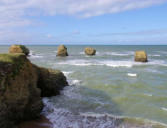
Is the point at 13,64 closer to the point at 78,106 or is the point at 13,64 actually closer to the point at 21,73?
the point at 21,73

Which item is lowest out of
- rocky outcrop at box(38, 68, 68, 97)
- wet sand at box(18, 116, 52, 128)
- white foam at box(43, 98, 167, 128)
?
white foam at box(43, 98, 167, 128)

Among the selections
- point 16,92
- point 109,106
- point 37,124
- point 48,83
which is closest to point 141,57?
point 109,106

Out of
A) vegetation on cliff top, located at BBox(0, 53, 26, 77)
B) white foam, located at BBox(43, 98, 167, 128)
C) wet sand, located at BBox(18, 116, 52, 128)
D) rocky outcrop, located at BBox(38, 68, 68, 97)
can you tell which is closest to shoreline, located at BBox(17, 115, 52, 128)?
wet sand, located at BBox(18, 116, 52, 128)

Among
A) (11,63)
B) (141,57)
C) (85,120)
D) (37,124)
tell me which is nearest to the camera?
(11,63)

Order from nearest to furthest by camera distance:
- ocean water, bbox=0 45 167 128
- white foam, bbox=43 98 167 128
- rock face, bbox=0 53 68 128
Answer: rock face, bbox=0 53 68 128, white foam, bbox=43 98 167 128, ocean water, bbox=0 45 167 128

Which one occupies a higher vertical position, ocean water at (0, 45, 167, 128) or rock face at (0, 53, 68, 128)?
rock face at (0, 53, 68, 128)

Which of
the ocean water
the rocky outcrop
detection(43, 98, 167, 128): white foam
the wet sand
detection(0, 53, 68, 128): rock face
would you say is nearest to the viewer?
detection(0, 53, 68, 128): rock face

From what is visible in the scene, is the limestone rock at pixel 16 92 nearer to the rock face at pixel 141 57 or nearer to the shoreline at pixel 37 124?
the shoreline at pixel 37 124

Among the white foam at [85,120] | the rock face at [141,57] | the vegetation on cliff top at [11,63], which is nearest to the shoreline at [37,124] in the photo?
the white foam at [85,120]

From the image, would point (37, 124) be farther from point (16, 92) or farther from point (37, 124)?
point (16, 92)

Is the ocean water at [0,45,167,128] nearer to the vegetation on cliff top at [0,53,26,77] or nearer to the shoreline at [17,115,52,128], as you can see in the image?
the shoreline at [17,115,52,128]

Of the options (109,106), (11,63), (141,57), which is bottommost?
(109,106)

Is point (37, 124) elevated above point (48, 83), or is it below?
below

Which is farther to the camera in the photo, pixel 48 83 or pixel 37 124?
pixel 48 83
